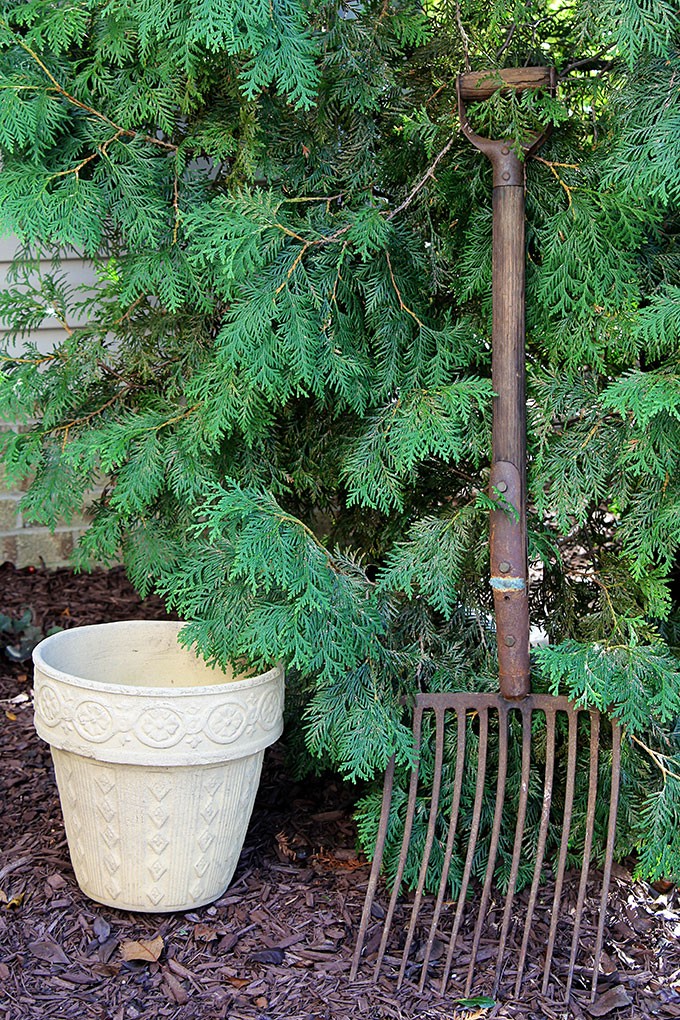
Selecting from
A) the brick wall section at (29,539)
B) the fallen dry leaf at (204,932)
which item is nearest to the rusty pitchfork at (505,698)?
the fallen dry leaf at (204,932)

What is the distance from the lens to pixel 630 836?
95.0 inches

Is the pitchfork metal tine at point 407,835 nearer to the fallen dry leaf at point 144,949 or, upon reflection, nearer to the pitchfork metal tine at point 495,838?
the pitchfork metal tine at point 495,838

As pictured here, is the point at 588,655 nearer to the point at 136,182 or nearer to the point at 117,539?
the point at 117,539

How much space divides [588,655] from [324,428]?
2.82 ft

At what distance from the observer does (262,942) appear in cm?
221

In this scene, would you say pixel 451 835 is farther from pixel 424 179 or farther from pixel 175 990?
pixel 424 179

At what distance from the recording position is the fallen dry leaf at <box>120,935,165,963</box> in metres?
2.14

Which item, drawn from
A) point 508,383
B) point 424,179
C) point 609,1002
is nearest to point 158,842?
point 609,1002

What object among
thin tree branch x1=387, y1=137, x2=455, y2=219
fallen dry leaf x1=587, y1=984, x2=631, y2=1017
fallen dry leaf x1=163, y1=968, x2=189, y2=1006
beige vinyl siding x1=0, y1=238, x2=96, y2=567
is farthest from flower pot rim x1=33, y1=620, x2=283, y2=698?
beige vinyl siding x1=0, y1=238, x2=96, y2=567

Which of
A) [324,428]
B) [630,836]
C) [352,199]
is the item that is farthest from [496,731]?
[352,199]

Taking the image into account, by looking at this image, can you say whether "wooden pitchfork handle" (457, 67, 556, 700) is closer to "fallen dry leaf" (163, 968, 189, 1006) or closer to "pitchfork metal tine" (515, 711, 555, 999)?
"pitchfork metal tine" (515, 711, 555, 999)

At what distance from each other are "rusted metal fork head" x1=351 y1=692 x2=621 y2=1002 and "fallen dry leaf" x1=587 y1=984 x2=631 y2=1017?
2 cm

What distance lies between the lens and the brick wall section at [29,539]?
12.8ft

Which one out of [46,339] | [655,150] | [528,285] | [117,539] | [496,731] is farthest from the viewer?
[46,339]
